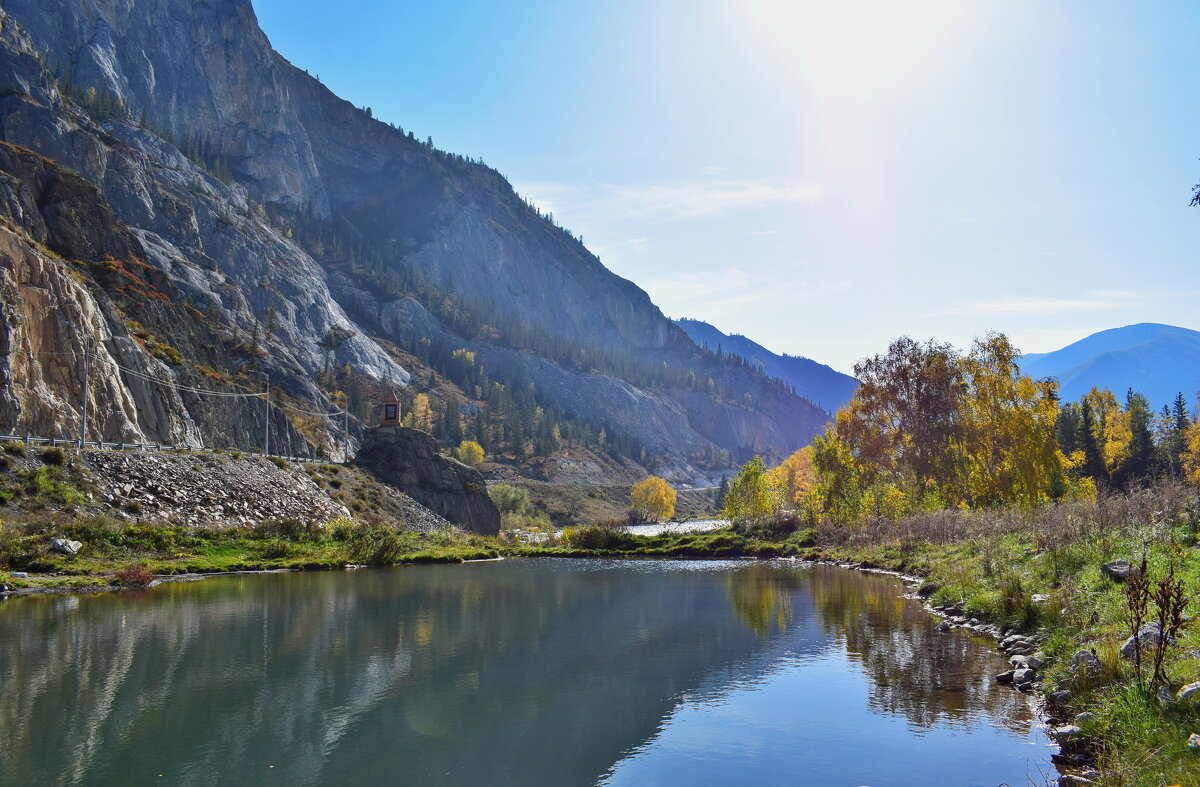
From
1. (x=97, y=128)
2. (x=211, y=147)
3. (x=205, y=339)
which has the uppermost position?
(x=211, y=147)

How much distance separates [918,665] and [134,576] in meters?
33.4

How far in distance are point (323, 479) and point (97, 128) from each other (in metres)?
104

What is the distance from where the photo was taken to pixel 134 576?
3406cm

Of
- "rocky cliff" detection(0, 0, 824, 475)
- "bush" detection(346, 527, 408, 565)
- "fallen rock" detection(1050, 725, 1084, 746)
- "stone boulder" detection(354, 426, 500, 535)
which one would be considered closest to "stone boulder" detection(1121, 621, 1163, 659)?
"fallen rock" detection(1050, 725, 1084, 746)

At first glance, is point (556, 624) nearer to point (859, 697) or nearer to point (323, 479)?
point (859, 697)

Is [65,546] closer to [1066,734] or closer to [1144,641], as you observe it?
[1066,734]

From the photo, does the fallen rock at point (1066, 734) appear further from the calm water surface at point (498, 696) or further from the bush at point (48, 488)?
the bush at point (48, 488)

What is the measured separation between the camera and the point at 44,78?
402 feet

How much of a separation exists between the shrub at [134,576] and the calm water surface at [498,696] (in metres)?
3.59

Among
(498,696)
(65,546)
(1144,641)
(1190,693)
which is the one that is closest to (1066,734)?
(1144,641)

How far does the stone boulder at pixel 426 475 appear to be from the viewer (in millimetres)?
74312

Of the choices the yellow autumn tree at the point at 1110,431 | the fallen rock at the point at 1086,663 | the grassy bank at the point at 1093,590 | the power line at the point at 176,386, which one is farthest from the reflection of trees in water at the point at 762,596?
the yellow autumn tree at the point at 1110,431

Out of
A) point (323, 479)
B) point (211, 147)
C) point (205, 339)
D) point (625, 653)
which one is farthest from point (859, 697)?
point (211, 147)

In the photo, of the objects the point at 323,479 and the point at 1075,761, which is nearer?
the point at 1075,761
